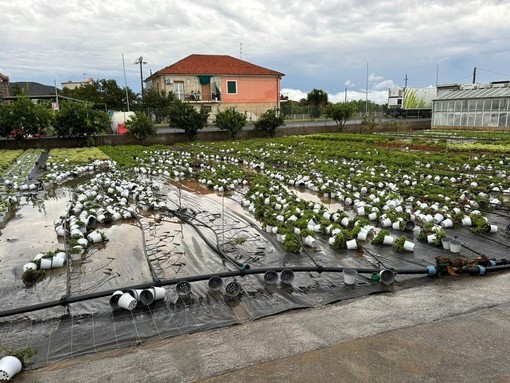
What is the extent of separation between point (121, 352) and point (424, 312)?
3475mm

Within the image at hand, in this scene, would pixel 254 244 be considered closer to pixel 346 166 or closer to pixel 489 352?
pixel 489 352

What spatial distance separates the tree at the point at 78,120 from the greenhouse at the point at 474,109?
27627 mm

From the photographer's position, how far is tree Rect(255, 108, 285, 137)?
28125 millimetres

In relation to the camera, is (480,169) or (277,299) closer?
(277,299)

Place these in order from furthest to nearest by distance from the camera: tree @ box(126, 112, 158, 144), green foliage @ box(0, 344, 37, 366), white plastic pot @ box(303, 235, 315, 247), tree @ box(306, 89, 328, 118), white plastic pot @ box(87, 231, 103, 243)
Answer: tree @ box(306, 89, 328, 118)
tree @ box(126, 112, 158, 144)
white plastic pot @ box(87, 231, 103, 243)
white plastic pot @ box(303, 235, 315, 247)
green foliage @ box(0, 344, 37, 366)

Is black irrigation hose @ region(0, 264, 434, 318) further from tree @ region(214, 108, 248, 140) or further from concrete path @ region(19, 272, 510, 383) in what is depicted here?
tree @ region(214, 108, 248, 140)

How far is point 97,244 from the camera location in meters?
7.10

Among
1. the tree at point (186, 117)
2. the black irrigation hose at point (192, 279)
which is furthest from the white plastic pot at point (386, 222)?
the tree at point (186, 117)

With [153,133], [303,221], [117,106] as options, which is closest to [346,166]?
[303,221]

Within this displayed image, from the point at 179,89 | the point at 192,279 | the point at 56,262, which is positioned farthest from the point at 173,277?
the point at 179,89

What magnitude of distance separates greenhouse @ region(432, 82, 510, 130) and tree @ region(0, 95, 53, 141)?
30656mm

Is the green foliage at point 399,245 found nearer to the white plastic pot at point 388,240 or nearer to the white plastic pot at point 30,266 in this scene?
the white plastic pot at point 388,240

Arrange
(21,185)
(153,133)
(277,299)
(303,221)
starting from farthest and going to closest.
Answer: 1. (153,133)
2. (21,185)
3. (303,221)
4. (277,299)

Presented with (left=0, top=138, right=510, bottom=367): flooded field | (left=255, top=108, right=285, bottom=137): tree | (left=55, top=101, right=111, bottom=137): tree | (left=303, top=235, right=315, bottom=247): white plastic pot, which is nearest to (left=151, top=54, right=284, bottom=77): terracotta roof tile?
(left=255, top=108, right=285, bottom=137): tree
